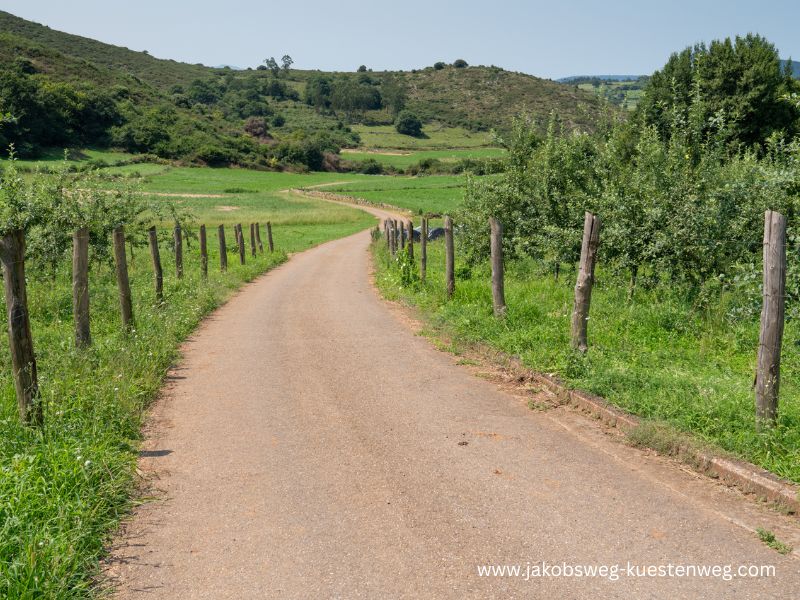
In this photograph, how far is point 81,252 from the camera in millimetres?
8828

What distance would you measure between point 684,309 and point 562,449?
17.5 ft

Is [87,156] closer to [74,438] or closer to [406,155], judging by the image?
[406,155]

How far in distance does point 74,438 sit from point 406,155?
122 meters

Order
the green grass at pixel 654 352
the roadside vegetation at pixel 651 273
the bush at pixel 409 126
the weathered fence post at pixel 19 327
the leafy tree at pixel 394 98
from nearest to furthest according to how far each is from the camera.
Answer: the weathered fence post at pixel 19 327
the green grass at pixel 654 352
the roadside vegetation at pixel 651 273
the bush at pixel 409 126
the leafy tree at pixel 394 98

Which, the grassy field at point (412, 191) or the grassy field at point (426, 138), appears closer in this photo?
the grassy field at point (412, 191)

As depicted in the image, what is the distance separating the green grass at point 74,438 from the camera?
416cm

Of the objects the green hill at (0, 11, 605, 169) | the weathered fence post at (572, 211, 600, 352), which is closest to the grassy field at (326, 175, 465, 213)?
the green hill at (0, 11, 605, 169)

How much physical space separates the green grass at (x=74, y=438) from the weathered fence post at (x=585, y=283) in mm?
5464

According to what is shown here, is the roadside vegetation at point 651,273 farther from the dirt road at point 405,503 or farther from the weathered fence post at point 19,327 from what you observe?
the weathered fence post at point 19,327

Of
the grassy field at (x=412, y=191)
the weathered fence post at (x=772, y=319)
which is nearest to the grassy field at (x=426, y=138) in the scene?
the grassy field at (x=412, y=191)

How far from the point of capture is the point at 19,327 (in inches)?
237

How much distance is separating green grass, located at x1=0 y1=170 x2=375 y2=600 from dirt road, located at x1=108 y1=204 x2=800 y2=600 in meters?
0.29

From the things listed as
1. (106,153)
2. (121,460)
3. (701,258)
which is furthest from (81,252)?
(106,153)

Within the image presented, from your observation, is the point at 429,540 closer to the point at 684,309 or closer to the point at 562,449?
the point at 562,449
